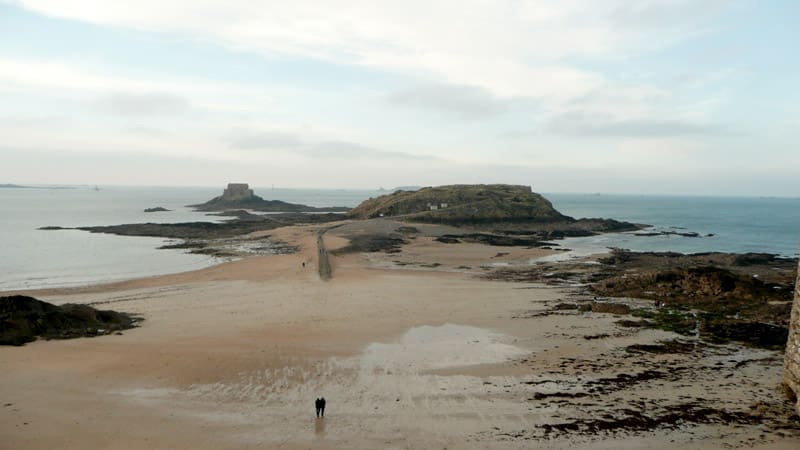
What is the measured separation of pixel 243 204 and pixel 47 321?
116942 mm

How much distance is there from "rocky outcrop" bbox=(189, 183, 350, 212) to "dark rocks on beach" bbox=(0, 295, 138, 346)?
103866 mm

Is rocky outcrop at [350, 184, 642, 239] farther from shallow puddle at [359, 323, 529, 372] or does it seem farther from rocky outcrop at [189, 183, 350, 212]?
shallow puddle at [359, 323, 529, 372]

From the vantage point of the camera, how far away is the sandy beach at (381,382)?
12.2m

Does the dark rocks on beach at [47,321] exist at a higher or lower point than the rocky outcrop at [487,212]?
lower

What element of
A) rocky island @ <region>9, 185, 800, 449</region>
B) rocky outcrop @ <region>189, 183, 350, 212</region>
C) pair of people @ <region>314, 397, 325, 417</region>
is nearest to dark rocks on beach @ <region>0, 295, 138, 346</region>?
rocky island @ <region>9, 185, 800, 449</region>

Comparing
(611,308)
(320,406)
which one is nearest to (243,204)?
(611,308)

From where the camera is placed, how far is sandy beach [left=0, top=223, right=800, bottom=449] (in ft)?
39.9

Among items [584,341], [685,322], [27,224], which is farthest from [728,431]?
[27,224]

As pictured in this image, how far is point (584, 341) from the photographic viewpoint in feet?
65.2

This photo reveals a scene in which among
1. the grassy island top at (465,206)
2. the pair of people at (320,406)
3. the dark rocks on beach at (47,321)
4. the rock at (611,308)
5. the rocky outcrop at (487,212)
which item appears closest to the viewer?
the pair of people at (320,406)

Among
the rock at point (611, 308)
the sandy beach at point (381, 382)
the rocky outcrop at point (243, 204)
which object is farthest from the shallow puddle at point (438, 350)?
the rocky outcrop at point (243, 204)

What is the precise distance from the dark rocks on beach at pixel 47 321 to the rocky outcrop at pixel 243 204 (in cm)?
10387

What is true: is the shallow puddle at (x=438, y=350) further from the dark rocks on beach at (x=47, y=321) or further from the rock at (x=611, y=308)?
the dark rocks on beach at (x=47, y=321)

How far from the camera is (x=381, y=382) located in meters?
15.8
